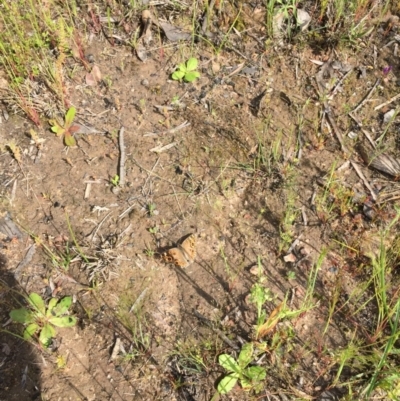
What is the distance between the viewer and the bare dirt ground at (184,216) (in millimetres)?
2359

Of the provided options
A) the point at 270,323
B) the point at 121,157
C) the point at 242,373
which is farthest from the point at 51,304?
the point at 270,323

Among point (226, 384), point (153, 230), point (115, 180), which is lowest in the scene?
point (226, 384)

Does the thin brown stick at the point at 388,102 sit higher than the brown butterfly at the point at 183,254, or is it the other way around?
the thin brown stick at the point at 388,102

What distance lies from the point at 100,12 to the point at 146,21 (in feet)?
1.39

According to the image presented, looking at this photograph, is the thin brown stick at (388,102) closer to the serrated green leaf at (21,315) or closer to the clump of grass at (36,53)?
the clump of grass at (36,53)

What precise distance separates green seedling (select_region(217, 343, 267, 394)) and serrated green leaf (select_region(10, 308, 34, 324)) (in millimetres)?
1147

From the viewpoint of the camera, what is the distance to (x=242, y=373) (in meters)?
2.29

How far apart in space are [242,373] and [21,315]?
133 cm

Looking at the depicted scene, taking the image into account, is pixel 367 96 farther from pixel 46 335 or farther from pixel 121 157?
pixel 46 335

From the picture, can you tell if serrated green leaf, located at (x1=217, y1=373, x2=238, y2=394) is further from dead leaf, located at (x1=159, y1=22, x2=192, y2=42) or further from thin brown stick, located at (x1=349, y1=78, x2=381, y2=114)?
dead leaf, located at (x1=159, y1=22, x2=192, y2=42)

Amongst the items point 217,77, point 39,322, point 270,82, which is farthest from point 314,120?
point 39,322

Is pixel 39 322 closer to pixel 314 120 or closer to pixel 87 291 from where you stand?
pixel 87 291

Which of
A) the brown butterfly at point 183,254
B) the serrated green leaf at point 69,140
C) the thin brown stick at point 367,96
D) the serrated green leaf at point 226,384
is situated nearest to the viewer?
the serrated green leaf at point 226,384

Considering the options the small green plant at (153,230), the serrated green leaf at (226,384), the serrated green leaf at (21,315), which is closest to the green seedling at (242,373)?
the serrated green leaf at (226,384)
